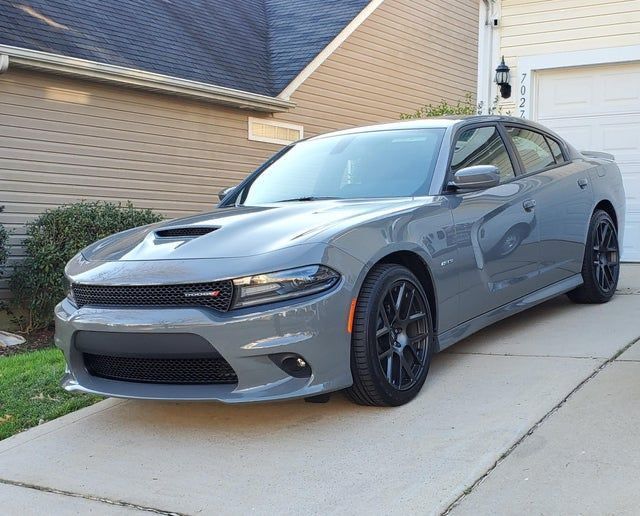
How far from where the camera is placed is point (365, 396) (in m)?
3.70

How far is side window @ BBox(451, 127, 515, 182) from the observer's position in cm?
473

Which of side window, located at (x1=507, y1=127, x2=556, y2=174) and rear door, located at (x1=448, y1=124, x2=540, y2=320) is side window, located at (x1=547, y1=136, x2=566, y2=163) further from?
rear door, located at (x1=448, y1=124, x2=540, y2=320)

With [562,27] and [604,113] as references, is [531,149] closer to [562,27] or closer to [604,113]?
[604,113]

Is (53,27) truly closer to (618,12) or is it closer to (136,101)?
(136,101)

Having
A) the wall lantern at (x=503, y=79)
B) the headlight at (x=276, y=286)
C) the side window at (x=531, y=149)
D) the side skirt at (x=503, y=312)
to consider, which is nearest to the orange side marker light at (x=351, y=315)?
the headlight at (x=276, y=286)

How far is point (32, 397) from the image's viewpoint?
461 cm

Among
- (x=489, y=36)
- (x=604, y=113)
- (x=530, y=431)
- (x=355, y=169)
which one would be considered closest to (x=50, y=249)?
(x=355, y=169)

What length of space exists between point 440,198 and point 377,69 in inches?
360

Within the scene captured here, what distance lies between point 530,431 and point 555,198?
2.48 m

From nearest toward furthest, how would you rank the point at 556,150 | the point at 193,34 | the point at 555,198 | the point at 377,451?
1. the point at 377,451
2. the point at 555,198
3. the point at 556,150
4. the point at 193,34

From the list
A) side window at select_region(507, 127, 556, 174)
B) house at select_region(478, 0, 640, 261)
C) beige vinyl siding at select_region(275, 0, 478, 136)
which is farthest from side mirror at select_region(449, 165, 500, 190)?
beige vinyl siding at select_region(275, 0, 478, 136)

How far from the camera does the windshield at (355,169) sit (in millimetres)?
4539

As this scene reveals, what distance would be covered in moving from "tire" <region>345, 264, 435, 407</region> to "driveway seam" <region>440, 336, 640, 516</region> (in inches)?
26.9

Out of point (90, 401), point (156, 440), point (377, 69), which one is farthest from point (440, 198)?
point (377, 69)
